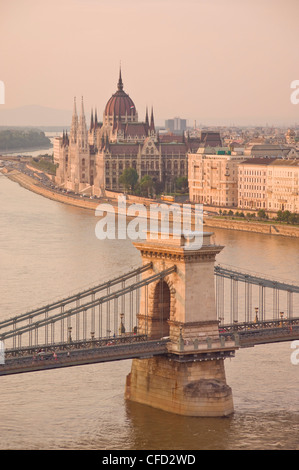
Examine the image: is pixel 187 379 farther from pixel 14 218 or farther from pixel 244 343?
pixel 14 218

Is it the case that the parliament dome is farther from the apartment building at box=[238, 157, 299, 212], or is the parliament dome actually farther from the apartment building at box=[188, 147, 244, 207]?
the apartment building at box=[238, 157, 299, 212]

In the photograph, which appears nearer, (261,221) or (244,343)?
(244,343)

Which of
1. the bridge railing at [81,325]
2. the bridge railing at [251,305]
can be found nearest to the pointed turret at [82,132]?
the bridge railing at [251,305]

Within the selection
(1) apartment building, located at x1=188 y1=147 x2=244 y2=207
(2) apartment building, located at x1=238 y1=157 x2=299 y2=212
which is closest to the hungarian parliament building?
(1) apartment building, located at x1=188 y1=147 x2=244 y2=207

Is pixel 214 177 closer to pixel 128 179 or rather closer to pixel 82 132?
pixel 128 179
